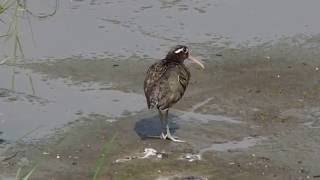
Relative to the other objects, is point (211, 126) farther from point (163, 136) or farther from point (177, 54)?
point (177, 54)

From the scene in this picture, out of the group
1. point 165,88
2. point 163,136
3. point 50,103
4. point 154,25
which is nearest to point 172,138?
point 163,136

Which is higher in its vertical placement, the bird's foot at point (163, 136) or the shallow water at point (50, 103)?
the shallow water at point (50, 103)

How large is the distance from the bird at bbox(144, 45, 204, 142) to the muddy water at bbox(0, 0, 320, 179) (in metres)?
0.14

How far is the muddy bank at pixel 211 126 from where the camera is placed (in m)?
6.47

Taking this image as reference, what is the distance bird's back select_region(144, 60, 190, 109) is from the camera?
277 inches

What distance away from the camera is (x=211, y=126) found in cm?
729

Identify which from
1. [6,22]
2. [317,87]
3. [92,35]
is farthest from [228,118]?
[6,22]

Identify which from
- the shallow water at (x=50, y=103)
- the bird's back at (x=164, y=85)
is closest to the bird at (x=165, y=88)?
the bird's back at (x=164, y=85)

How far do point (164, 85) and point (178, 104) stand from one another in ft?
2.46

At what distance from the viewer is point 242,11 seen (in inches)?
385

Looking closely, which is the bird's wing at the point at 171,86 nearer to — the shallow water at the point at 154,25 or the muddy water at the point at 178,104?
the muddy water at the point at 178,104

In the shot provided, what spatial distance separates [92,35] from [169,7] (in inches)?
43.9

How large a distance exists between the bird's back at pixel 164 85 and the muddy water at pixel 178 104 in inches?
12.1

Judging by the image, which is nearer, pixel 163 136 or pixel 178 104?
pixel 163 136
